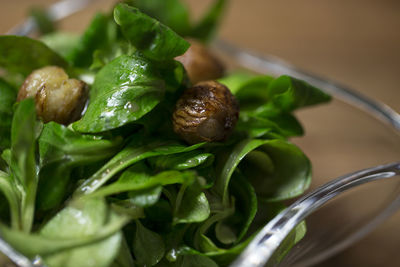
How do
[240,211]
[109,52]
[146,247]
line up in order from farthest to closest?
[109,52] < [240,211] < [146,247]

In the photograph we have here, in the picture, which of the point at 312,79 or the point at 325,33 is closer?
the point at 312,79

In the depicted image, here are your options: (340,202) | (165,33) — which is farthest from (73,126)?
(340,202)

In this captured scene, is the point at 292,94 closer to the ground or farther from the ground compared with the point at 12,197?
farther from the ground

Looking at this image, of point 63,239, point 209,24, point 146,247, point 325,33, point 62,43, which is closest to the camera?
point 63,239

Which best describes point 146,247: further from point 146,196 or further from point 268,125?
point 268,125

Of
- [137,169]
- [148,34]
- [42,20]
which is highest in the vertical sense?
[148,34]

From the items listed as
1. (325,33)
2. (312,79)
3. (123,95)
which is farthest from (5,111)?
(325,33)
